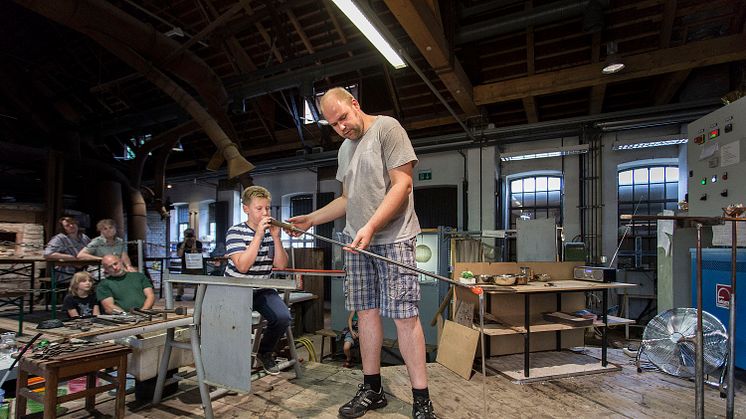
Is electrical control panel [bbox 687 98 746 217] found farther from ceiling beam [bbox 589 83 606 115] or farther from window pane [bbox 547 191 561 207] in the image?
window pane [bbox 547 191 561 207]

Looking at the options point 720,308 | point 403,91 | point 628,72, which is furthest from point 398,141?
point 403,91

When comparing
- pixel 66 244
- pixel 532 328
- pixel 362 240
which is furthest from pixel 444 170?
pixel 362 240

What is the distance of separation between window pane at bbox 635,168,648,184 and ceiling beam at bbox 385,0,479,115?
4126mm

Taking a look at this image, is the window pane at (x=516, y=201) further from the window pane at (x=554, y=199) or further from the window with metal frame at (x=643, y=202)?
the window with metal frame at (x=643, y=202)

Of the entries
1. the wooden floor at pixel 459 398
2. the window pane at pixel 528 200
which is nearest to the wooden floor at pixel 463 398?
the wooden floor at pixel 459 398

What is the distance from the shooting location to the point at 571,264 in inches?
156

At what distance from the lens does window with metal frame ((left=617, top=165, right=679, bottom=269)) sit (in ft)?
24.2

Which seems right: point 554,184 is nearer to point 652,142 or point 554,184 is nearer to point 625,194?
point 625,194

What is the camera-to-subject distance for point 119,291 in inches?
166

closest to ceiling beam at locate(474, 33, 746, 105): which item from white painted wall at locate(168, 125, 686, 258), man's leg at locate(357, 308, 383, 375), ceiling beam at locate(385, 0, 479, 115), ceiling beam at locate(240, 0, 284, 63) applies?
ceiling beam at locate(385, 0, 479, 115)

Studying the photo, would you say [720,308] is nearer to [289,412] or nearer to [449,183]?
[289,412]

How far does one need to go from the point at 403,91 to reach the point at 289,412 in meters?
7.34

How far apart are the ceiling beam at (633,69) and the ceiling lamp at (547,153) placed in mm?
1342

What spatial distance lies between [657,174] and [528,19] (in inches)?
186
